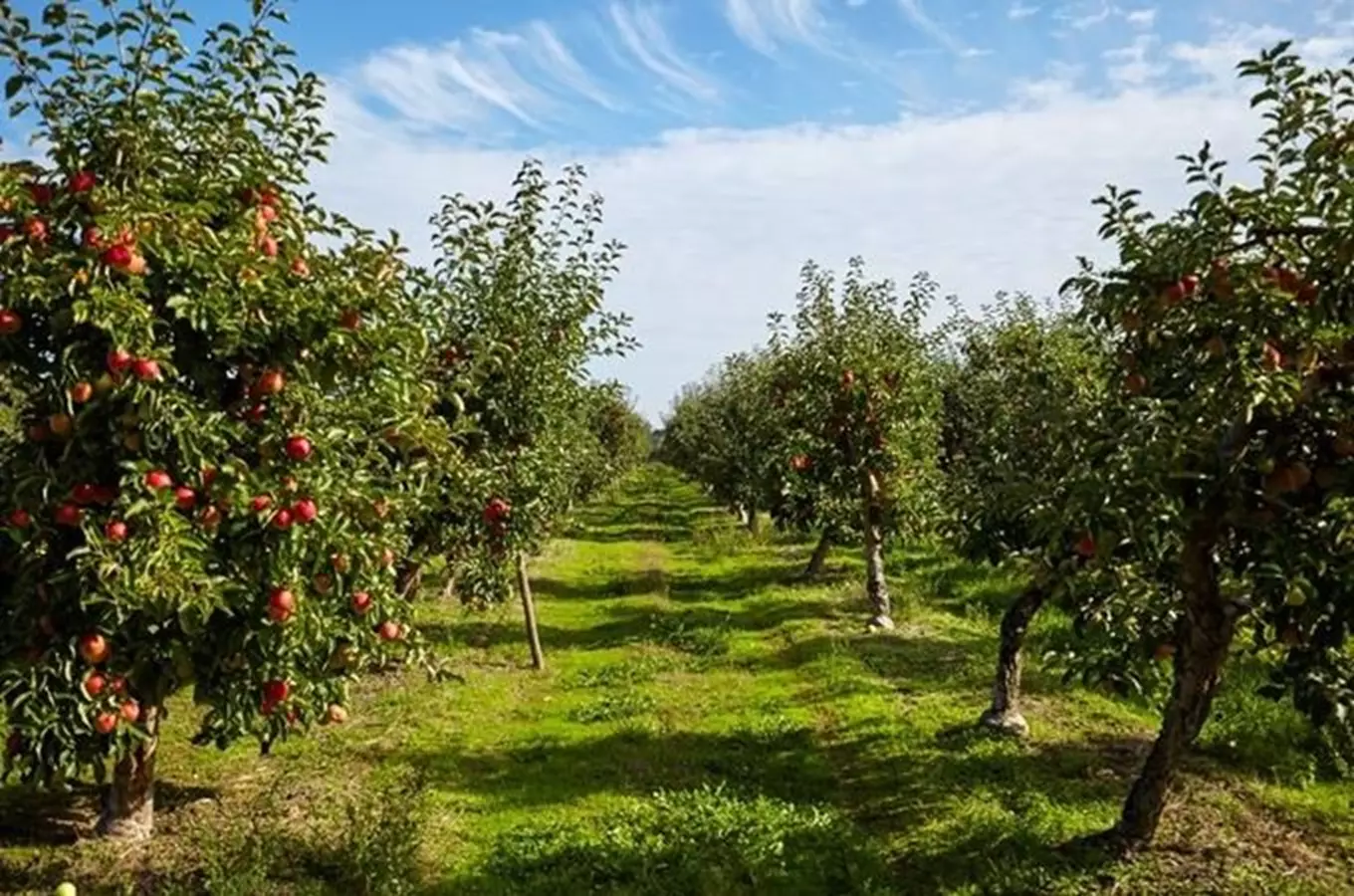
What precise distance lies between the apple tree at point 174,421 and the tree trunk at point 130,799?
0.72 m

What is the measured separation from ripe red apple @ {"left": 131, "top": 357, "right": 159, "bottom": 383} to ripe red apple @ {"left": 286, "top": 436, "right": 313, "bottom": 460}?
0.96m

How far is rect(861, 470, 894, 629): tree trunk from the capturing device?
19344 mm

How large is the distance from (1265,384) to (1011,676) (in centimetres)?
665

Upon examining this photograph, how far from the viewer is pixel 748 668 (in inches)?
665

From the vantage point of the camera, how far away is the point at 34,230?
691cm

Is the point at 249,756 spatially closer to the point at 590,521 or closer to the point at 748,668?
the point at 748,668

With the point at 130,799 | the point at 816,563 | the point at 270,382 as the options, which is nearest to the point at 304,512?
the point at 270,382

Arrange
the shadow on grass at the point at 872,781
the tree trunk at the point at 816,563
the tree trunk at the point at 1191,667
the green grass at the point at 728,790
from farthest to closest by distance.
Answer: the tree trunk at the point at 816,563, the shadow on grass at the point at 872,781, the green grass at the point at 728,790, the tree trunk at the point at 1191,667

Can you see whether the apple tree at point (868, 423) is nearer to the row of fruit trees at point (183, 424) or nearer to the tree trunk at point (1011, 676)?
the tree trunk at point (1011, 676)

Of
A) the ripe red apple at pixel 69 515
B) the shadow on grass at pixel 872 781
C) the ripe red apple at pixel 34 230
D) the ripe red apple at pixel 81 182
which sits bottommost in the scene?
the shadow on grass at pixel 872 781

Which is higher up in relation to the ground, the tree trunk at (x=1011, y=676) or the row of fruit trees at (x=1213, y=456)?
the row of fruit trees at (x=1213, y=456)

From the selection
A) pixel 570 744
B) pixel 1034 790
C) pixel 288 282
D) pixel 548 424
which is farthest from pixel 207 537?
pixel 548 424

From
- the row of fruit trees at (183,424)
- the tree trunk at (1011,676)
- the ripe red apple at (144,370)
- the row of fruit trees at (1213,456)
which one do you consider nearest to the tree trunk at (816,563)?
the tree trunk at (1011,676)

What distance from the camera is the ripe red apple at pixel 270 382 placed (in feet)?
24.1
